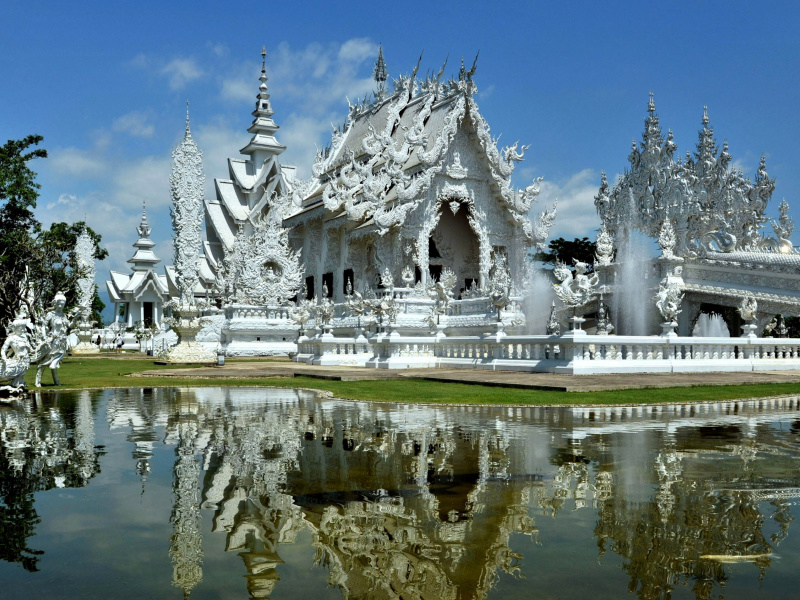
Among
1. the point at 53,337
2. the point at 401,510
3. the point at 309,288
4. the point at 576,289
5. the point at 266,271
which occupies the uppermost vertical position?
the point at 266,271

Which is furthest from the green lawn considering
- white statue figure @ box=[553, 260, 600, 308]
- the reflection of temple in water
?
the reflection of temple in water

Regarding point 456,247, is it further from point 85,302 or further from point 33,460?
point 85,302

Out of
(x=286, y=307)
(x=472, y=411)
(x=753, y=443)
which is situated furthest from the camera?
(x=286, y=307)

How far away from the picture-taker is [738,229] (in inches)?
1615

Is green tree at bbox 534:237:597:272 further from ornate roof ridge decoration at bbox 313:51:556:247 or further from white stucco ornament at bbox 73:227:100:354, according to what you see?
white stucco ornament at bbox 73:227:100:354

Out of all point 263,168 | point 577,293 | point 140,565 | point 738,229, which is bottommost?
point 140,565

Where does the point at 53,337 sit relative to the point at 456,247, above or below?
below

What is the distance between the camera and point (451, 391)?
12.0 m

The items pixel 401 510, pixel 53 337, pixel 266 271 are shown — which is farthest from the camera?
pixel 266 271

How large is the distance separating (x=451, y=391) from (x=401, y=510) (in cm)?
771

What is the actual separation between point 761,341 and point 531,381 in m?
7.89

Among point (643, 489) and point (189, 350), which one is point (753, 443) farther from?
point (189, 350)

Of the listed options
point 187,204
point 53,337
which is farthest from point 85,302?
point 53,337

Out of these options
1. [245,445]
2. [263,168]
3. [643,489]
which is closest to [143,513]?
[245,445]
